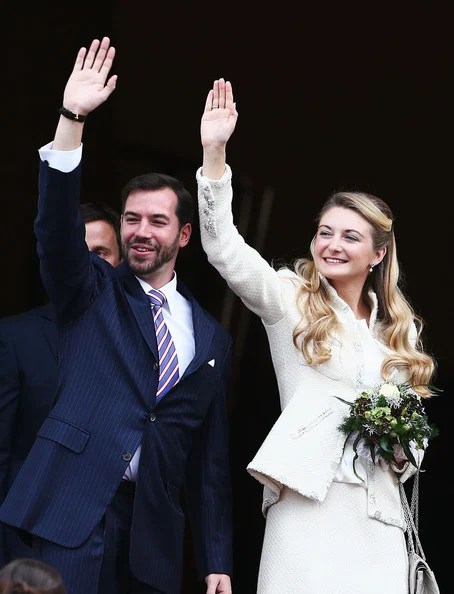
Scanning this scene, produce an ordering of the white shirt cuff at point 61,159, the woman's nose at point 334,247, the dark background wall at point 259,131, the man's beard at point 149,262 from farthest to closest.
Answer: the dark background wall at point 259,131, the woman's nose at point 334,247, the man's beard at point 149,262, the white shirt cuff at point 61,159

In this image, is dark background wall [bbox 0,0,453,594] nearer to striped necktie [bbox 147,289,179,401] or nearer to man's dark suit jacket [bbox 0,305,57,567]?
man's dark suit jacket [bbox 0,305,57,567]

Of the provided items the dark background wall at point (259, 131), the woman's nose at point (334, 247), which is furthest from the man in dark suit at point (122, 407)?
the dark background wall at point (259, 131)

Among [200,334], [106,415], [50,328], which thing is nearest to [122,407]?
[106,415]

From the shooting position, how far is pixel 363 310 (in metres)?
4.34

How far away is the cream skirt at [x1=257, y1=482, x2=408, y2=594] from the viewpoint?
12.6 ft

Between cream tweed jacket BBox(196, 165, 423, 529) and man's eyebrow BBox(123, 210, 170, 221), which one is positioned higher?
man's eyebrow BBox(123, 210, 170, 221)

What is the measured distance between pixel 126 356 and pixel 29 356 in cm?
42

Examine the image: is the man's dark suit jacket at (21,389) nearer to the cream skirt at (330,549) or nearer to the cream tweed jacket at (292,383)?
the cream tweed jacket at (292,383)

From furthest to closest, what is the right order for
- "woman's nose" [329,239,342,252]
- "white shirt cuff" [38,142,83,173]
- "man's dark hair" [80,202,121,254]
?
"man's dark hair" [80,202,121,254] < "woman's nose" [329,239,342,252] < "white shirt cuff" [38,142,83,173]

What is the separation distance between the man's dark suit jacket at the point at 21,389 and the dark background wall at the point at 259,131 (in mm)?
3324

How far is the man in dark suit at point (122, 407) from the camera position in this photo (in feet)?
11.6

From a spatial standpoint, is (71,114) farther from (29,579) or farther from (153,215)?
(29,579)

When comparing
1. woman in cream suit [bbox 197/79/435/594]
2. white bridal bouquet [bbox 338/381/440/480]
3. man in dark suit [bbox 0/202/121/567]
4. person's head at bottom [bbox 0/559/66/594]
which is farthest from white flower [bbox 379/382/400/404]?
person's head at bottom [bbox 0/559/66/594]

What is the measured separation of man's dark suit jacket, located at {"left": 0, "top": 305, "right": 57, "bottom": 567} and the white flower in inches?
41.1
